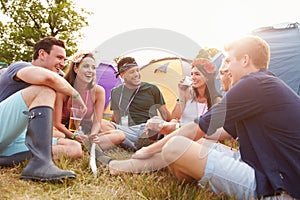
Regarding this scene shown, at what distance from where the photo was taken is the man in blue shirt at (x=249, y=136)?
128cm

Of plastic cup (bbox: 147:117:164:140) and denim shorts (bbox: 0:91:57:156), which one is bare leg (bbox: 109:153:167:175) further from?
denim shorts (bbox: 0:91:57:156)

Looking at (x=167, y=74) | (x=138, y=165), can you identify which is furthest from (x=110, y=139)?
(x=167, y=74)

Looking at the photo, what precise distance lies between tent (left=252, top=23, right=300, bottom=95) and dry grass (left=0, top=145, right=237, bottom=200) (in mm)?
Answer: 3194

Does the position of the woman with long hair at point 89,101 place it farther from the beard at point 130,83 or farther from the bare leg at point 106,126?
the beard at point 130,83

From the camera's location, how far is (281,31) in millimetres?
4648

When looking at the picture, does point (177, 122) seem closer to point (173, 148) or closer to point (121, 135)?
point (173, 148)

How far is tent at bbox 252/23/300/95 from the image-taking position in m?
4.40

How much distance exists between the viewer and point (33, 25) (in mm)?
14617

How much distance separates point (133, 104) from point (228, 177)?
0.69m

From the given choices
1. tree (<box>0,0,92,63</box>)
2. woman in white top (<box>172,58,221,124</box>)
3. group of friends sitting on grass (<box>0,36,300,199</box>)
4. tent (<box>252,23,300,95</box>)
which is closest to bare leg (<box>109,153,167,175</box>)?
group of friends sitting on grass (<box>0,36,300,199</box>)

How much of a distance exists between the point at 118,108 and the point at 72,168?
0.41m

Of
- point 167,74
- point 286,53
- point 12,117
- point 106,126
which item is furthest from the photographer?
point 286,53

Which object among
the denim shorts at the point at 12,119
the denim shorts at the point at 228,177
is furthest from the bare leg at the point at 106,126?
the denim shorts at the point at 228,177

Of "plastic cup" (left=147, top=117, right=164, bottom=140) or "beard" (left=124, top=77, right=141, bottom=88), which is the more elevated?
"beard" (left=124, top=77, right=141, bottom=88)
